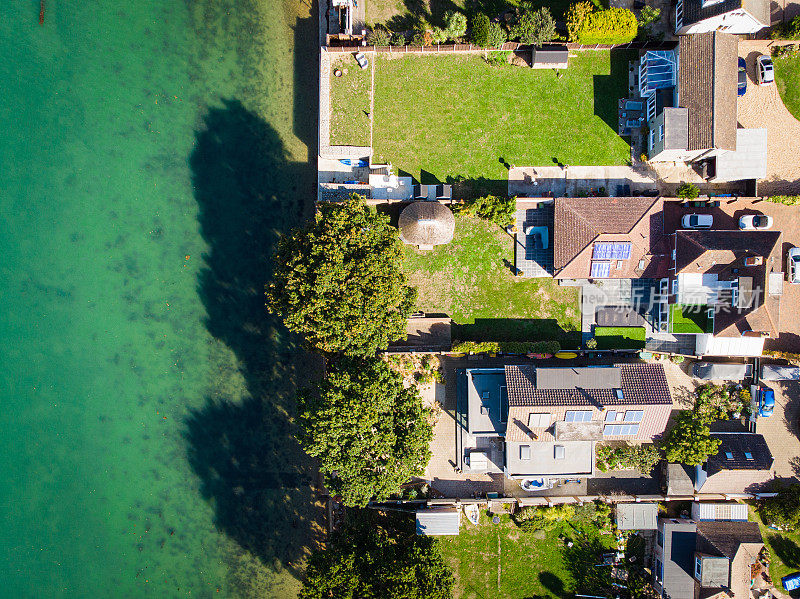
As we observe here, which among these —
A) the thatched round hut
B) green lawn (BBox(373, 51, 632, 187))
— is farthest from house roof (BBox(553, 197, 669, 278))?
the thatched round hut

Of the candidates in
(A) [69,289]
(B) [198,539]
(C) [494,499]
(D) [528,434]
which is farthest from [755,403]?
(A) [69,289]

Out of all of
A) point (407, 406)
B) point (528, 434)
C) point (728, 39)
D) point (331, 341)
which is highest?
point (728, 39)

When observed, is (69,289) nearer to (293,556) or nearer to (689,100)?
(293,556)

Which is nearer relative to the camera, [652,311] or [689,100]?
[689,100]

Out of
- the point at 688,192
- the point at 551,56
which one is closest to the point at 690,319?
the point at 688,192

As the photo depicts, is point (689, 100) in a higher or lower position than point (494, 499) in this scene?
higher

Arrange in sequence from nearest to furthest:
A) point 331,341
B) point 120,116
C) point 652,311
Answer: point 331,341
point 652,311
point 120,116

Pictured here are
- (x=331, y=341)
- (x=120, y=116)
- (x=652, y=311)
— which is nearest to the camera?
(x=331, y=341)
